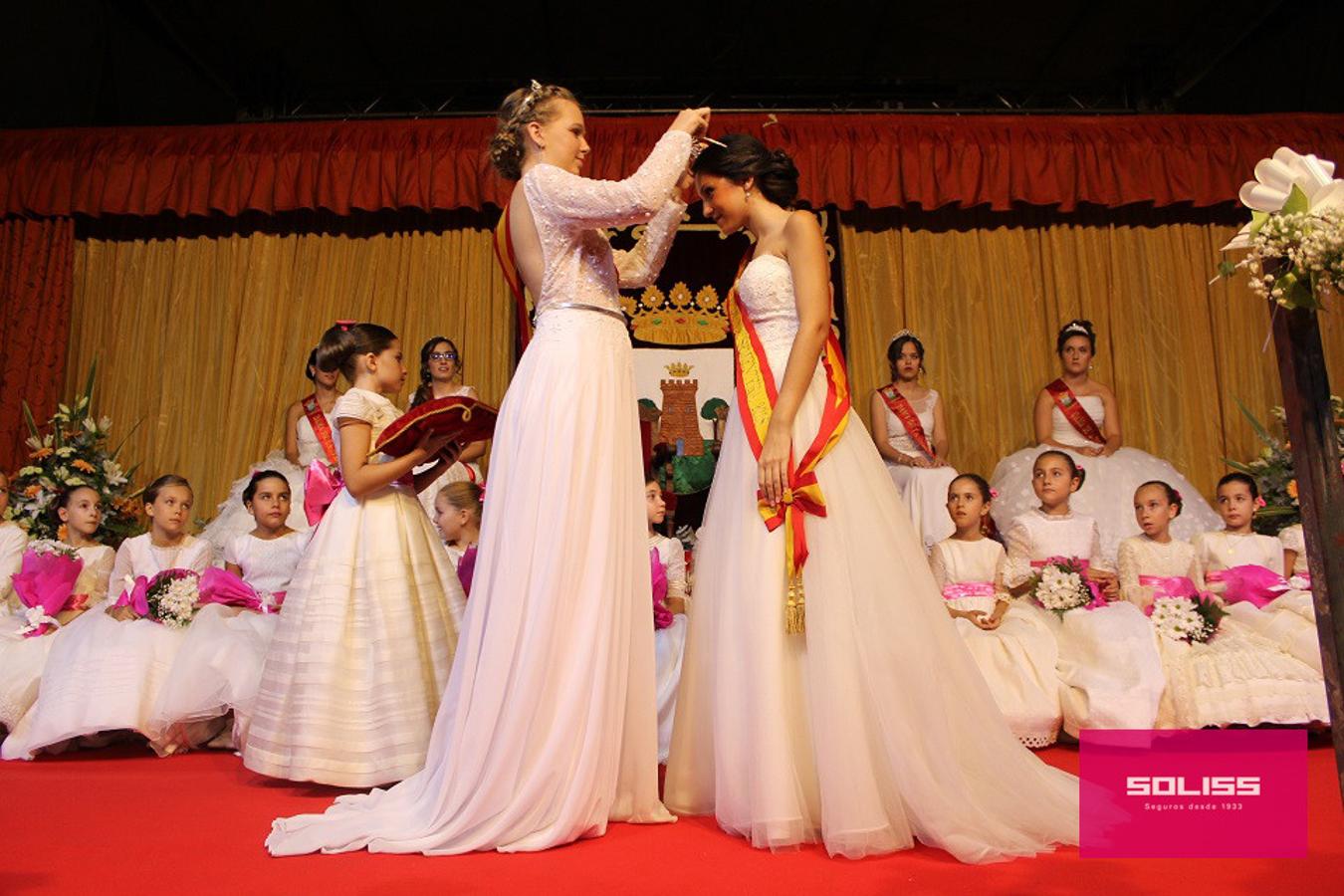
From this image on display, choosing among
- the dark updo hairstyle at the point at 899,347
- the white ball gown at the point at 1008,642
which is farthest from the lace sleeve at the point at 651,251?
the dark updo hairstyle at the point at 899,347

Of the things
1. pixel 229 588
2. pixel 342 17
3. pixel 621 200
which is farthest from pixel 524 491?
pixel 342 17

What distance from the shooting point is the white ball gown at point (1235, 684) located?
3432mm

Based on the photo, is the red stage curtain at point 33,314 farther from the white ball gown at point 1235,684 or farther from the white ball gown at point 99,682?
the white ball gown at point 1235,684

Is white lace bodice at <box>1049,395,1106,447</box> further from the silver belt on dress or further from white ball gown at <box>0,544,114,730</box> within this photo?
white ball gown at <box>0,544,114,730</box>

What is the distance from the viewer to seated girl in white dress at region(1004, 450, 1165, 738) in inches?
133

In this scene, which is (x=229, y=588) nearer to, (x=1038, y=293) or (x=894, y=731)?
(x=894, y=731)

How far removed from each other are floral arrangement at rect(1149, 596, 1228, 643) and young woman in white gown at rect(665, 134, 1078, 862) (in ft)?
5.01

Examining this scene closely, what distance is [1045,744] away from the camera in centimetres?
347

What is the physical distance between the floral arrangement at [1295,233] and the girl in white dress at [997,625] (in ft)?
5.24

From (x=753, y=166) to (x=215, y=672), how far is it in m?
2.33

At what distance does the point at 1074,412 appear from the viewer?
595 centimetres

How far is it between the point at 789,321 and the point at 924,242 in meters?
4.68

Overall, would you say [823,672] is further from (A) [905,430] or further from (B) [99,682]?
(A) [905,430]

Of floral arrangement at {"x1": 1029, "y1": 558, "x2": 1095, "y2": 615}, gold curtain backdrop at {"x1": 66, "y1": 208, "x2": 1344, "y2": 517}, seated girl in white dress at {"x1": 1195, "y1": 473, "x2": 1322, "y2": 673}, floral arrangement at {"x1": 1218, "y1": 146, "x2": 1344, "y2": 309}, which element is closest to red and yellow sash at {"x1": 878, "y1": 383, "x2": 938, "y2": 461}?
gold curtain backdrop at {"x1": 66, "y1": 208, "x2": 1344, "y2": 517}
